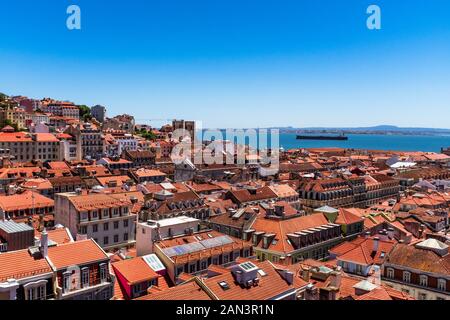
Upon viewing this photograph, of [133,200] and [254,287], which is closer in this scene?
[254,287]

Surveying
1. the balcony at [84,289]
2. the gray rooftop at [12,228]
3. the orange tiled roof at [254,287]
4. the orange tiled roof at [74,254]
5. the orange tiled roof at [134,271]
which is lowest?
the orange tiled roof at [134,271]

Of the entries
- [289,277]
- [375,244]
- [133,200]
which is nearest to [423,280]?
[375,244]

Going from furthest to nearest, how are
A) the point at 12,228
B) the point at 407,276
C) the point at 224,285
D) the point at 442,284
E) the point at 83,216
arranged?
1. the point at 83,216
2. the point at 407,276
3. the point at 442,284
4. the point at 12,228
5. the point at 224,285

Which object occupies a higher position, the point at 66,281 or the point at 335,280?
the point at 66,281

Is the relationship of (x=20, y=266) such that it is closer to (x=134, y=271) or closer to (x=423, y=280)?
(x=134, y=271)

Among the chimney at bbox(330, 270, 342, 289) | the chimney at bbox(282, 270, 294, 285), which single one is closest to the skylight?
the chimney at bbox(282, 270, 294, 285)

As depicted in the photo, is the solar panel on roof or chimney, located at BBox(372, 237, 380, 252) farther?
chimney, located at BBox(372, 237, 380, 252)

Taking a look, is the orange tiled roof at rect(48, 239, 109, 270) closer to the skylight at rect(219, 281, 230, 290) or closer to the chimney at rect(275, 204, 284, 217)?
the skylight at rect(219, 281, 230, 290)

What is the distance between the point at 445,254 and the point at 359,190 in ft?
178

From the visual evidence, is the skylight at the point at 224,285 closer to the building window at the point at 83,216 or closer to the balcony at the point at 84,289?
the balcony at the point at 84,289

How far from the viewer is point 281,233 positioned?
45031 millimetres

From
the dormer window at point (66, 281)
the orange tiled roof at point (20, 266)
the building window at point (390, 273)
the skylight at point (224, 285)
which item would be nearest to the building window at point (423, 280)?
the building window at point (390, 273)
